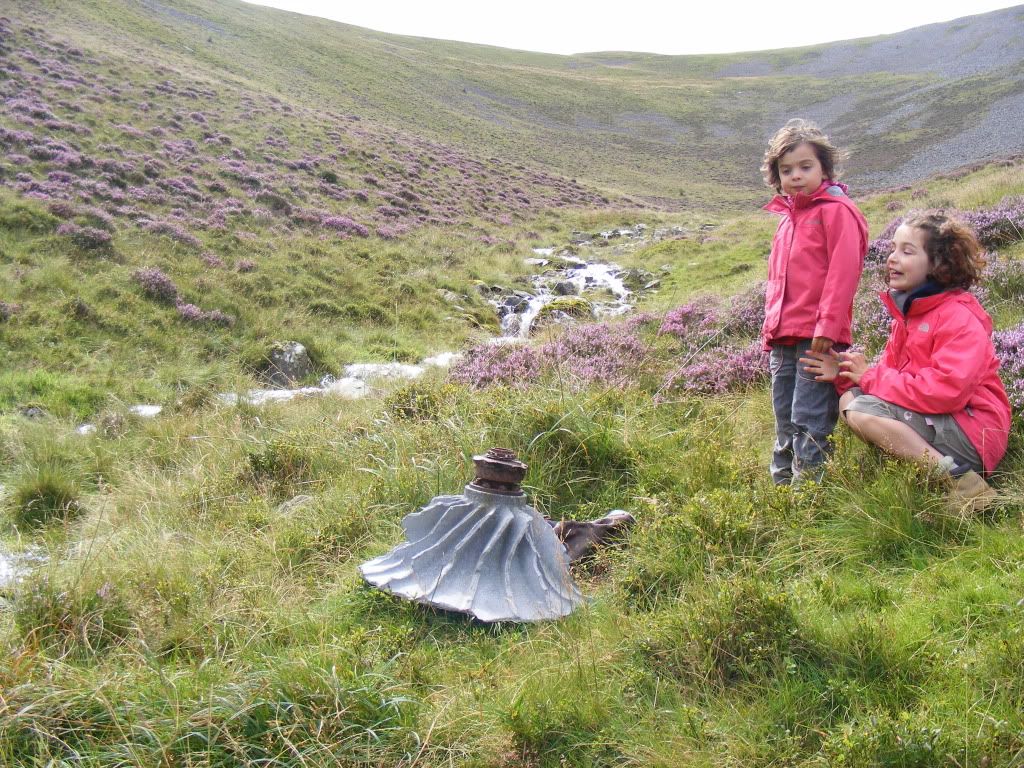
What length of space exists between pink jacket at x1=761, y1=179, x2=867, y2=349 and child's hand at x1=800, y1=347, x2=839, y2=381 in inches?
4.3

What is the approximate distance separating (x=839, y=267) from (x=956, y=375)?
0.93 meters

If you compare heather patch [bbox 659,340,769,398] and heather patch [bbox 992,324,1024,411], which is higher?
heather patch [bbox 992,324,1024,411]

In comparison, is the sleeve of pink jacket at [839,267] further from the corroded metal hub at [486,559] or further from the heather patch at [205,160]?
the heather patch at [205,160]

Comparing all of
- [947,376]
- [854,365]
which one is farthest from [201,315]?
[947,376]

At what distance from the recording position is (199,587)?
3.40 meters

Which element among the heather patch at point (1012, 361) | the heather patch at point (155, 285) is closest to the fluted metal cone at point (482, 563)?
the heather patch at point (1012, 361)

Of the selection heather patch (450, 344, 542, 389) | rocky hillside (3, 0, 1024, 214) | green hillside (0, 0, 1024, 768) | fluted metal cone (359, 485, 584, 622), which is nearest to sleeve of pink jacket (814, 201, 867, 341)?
green hillside (0, 0, 1024, 768)

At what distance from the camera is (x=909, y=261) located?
140 inches

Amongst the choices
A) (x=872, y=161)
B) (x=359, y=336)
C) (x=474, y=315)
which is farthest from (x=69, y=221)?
(x=872, y=161)

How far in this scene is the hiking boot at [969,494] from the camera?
120 inches

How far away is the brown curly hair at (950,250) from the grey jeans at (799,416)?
74cm

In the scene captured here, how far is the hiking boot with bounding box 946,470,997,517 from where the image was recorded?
305 centimetres

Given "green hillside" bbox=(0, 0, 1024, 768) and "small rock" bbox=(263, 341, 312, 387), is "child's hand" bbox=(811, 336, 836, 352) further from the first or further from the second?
"small rock" bbox=(263, 341, 312, 387)

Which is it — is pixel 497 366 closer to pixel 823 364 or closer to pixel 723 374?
pixel 723 374
